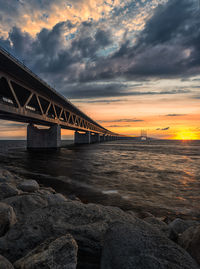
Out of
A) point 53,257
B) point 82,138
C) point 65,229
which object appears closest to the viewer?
point 53,257

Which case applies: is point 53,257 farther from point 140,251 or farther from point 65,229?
point 140,251

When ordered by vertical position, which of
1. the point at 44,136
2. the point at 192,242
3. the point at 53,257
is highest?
the point at 44,136

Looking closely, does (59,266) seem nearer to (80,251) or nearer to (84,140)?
(80,251)

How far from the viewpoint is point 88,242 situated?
8.94 feet

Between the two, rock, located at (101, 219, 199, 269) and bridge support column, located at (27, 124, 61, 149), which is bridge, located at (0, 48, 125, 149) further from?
rock, located at (101, 219, 199, 269)

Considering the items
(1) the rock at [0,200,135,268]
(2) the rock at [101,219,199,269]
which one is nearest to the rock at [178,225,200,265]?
(2) the rock at [101,219,199,269]

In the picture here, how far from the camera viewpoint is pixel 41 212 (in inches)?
134

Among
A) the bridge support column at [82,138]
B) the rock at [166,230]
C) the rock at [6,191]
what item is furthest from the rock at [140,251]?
the bridge support column at [82,138]

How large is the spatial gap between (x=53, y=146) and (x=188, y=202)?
42951mm

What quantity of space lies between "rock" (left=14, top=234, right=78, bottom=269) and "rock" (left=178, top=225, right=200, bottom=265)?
187cm

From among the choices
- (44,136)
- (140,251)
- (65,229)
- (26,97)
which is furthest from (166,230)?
(44,136)

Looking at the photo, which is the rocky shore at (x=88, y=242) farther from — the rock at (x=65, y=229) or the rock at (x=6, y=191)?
the rock at (x=6, y=191)

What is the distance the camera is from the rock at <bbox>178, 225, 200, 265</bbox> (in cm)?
239

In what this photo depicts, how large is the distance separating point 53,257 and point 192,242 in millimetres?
2287
